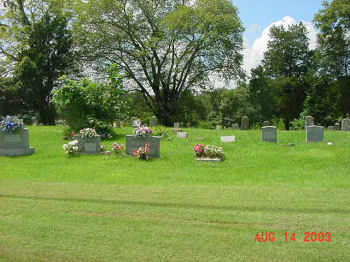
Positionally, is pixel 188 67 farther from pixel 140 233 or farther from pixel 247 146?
pixel 140 233

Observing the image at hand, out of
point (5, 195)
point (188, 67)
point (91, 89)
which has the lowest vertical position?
point (5, 195)

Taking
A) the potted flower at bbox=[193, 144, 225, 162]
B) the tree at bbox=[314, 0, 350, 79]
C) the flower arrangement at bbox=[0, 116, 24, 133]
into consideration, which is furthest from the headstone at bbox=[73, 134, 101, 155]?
the tree at bbox=[314, 0, 350, 79]

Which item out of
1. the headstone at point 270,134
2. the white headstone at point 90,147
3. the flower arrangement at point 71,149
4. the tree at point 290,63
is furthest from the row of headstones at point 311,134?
the tree at point 290,63

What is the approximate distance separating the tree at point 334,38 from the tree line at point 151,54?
100 mm

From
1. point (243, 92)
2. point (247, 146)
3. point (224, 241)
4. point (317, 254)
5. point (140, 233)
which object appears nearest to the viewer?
point (317, 254)

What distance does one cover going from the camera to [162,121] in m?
32.8

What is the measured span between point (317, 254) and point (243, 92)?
3834 cm

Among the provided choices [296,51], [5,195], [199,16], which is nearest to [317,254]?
[5,195]

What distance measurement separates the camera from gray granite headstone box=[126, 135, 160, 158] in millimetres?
12211

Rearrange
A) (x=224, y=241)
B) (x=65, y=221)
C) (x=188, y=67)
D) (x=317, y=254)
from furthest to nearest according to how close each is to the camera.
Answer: (x=188, y=67) → (x=65, y=221) → (x=224, y=241) → (x=317, y=254)

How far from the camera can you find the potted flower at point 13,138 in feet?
43.4

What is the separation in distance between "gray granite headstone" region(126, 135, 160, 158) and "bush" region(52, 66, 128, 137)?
3610 millimetres

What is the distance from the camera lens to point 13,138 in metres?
13.4

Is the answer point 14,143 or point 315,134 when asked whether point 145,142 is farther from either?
point 315,134
